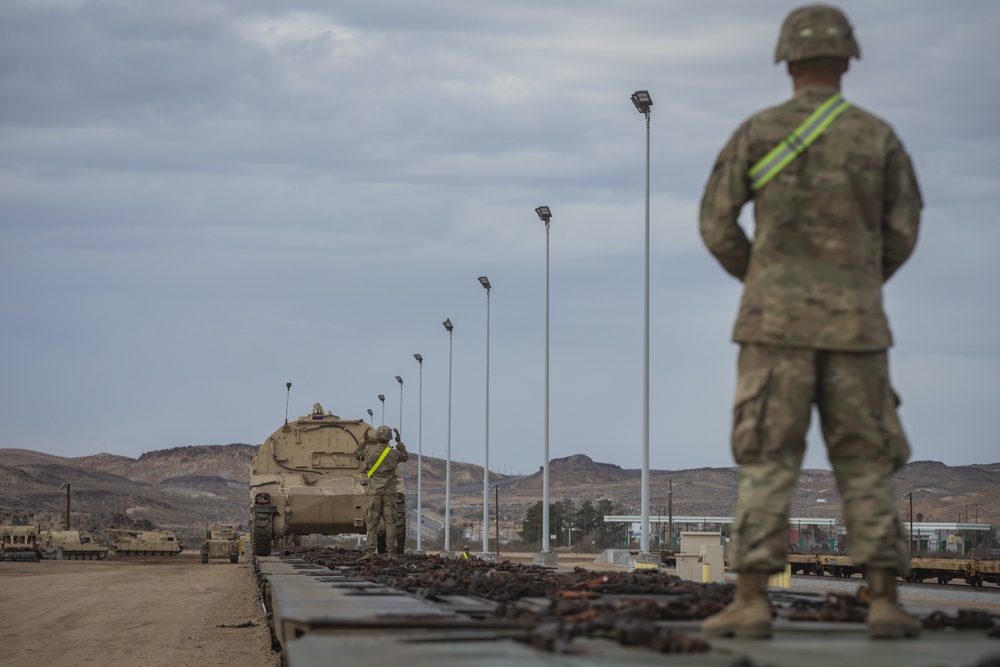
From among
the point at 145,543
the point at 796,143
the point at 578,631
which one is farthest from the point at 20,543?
the point at 796,143

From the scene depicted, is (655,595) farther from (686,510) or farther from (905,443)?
(686,510)

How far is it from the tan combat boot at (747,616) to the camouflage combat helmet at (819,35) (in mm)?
2352

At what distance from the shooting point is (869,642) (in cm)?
555

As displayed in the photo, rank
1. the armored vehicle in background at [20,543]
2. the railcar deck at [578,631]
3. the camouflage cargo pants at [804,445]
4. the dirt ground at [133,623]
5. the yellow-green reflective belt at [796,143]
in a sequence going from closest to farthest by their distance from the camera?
1. the railcar deck at [578,631]
2. the camouflage cargo pants at [804,445]
3. the yellow-green reflective belt at [796,143]
4. the dirt ground at [133,623]
5. the armored vehicle in background at [20,543]

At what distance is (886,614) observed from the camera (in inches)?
229

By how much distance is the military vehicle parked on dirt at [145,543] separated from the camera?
66688 millimetres

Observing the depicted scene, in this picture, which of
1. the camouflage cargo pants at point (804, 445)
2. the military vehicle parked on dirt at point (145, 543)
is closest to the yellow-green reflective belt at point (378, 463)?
the camouflage cargo pants at point (804, 445)

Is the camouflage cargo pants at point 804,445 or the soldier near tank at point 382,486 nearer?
the camouflage cargo pants at point 804,445

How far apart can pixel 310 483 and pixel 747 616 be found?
2681cm

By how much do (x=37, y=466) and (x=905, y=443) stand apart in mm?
170576

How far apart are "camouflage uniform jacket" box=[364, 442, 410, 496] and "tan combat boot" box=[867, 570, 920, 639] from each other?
16858 mm

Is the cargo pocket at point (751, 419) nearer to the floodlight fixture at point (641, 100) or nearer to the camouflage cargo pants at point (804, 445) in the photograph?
the camouflage cargo pants at point (804, 445)

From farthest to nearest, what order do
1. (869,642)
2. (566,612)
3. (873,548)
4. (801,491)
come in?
(801,491)
(566,612)
(873,548)
(869,642)

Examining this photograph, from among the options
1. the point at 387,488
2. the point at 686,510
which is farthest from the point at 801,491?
the point at 387,488
